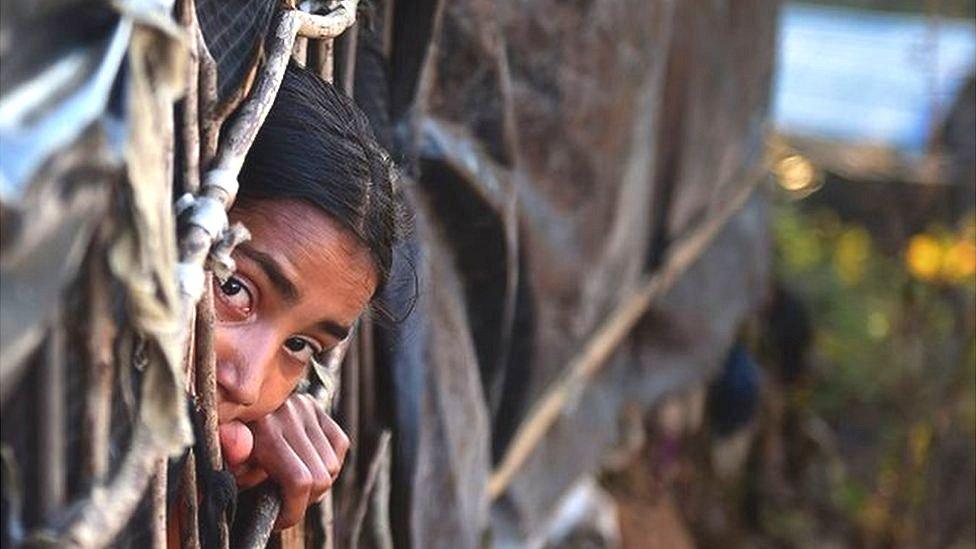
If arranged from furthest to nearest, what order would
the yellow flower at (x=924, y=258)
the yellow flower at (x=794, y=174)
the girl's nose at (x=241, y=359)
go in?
the yellow flower at (x=794, y=174) → the yellow flower at (x=924, y=258) → the girl's nose at (x=241, y=359)

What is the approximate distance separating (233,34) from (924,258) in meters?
4.98

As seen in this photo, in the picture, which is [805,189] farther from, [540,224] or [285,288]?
[285,288]

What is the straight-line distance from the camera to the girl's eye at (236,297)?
64.2 inches

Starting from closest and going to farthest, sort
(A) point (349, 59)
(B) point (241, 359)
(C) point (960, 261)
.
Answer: (B) point (241, 359) → (A) point (349, 59) → (C) point (960, 261)

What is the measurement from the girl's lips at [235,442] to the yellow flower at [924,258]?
15.0ft

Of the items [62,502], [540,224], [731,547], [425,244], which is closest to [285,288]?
[62,502]

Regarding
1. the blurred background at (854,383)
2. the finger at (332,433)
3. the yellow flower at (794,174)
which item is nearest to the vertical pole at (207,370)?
the finger at (332,433)

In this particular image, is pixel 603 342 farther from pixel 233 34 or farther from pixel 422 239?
pixel 233 34

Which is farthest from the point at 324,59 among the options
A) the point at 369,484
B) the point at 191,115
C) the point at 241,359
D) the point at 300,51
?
the point at 369,484

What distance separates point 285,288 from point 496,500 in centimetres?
214

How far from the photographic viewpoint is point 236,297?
164 centimetres

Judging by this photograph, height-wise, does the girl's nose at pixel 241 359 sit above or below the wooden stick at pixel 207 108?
below

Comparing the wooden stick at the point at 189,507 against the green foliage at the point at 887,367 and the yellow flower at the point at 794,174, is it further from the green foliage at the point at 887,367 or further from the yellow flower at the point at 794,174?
the yellow flower at the point at 794,174

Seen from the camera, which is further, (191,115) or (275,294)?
(275,294)
